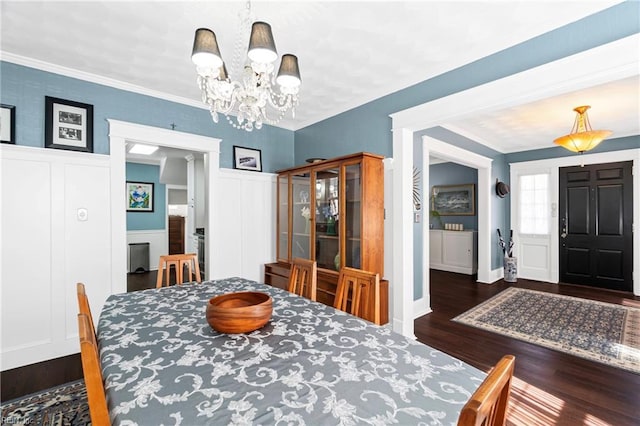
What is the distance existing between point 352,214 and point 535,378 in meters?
1.98

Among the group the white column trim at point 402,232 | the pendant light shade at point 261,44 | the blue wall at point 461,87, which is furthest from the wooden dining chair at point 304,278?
the blue wall at point 461,87

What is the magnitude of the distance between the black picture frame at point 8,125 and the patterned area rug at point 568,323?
467 centimetres

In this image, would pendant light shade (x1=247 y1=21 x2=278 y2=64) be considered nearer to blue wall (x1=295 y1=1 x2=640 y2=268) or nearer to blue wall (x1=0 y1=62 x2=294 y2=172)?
blue wall (x1=295 y1=1 x2=640 y2=268)

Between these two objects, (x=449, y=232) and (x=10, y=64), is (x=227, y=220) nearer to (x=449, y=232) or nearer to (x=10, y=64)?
(x=10, y=64)

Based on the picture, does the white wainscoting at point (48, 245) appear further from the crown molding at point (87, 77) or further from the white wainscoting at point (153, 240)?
the white wainscoting at point (153, 240)

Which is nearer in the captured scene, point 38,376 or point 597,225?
point 38,376

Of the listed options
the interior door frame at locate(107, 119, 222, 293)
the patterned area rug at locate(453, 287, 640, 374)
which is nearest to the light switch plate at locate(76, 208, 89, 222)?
the interior door frame at locate(107, 119, 222, 293)

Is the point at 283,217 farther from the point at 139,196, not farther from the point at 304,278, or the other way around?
the point at 139,196

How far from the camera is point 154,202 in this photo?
256 inches

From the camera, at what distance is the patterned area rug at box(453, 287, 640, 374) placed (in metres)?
2.68

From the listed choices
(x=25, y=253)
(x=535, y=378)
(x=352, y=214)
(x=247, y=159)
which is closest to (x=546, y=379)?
(x=535, y=378)

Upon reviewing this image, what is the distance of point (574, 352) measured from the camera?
2.66 meters

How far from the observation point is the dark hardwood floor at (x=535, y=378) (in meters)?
1.87

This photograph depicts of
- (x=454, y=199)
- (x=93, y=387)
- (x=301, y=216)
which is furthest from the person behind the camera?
(x=454, y=199)
